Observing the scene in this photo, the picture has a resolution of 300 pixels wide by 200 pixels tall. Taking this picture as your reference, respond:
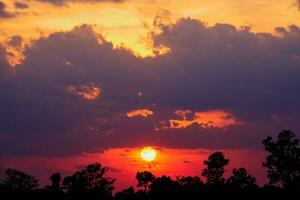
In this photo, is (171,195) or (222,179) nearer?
(171,195)

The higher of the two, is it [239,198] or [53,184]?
[53,184]

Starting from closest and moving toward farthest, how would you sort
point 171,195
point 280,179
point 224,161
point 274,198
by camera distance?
point 274,198, point 171,195, point 280,179, point 224,161

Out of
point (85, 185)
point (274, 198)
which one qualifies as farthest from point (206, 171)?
point (274, 198)

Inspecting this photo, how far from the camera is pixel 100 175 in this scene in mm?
186875

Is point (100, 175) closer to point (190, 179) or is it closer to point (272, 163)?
point (190, 179)

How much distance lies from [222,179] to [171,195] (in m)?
45.1

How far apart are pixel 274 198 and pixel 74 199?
41.7 m

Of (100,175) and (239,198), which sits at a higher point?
(100,175)

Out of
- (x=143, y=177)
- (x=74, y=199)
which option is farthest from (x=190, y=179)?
(x=74, y=199)

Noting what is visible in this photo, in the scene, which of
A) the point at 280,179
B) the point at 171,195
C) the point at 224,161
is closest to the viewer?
the point at 171,195

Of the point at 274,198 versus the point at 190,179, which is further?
the point at 190,179

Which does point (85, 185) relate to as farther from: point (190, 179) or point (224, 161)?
point (224, 161)

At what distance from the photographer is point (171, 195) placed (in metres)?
118

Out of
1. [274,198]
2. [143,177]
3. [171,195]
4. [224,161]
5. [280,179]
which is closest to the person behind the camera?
[274,198]
